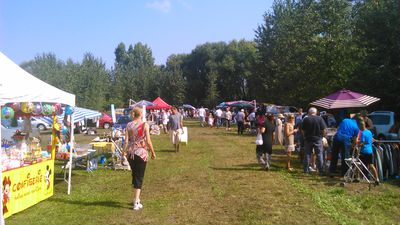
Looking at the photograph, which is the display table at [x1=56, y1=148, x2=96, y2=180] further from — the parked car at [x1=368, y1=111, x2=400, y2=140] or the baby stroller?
the parked car at [x1=368, y1=111, x2=400, y2=140]

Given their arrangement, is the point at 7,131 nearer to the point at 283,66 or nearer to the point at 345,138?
the point at 345,138

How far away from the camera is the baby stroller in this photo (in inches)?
398

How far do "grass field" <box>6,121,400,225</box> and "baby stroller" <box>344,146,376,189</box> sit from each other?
0.27 m

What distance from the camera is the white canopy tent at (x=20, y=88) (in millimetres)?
7012

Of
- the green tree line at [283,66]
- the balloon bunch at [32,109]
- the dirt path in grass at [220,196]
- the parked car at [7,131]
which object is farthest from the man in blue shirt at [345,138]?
the green tree line at [283,66]

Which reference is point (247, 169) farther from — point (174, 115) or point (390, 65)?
point (390, 65)

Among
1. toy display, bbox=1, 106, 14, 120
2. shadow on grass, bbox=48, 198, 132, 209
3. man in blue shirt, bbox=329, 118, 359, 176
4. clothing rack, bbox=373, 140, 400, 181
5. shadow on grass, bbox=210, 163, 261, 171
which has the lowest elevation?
shadow on grass, bbox=48, 198, 132, 209

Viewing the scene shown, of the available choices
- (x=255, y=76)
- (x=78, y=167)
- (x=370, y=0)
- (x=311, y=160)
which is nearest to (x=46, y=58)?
(x=255, y=76)

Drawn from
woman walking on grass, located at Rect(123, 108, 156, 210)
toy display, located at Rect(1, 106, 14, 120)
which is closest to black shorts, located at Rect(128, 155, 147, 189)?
woman walking on grass, located at Rect(123, 108, 156, 210)

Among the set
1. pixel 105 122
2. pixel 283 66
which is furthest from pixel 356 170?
pixel 105 122

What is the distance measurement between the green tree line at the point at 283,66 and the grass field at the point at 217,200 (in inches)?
629

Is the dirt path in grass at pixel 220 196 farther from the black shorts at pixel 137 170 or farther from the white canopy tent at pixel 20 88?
the white canopy tent at pixel 20 88

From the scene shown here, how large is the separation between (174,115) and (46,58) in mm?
44412

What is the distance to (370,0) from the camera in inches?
1193
